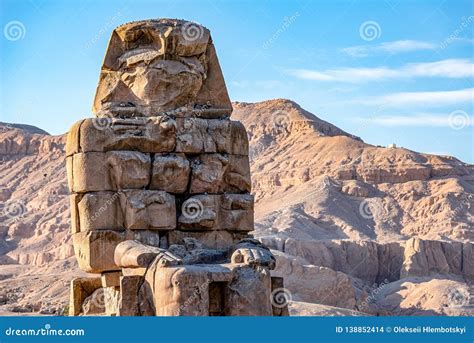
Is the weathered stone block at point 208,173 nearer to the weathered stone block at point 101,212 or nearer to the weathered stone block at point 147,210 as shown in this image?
the weathered stone block at point 147,210

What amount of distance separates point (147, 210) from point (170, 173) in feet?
1.90

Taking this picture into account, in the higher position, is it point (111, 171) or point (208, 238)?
point (111, 171)

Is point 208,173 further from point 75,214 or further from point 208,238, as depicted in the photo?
point 75,214

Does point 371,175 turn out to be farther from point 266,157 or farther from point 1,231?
point 1,231

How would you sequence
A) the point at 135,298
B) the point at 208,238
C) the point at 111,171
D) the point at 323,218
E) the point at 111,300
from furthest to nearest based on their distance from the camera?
the point at 323,218 < the point at 208,238 < the point at 111,171 < the point at 111,300 < the point at 135,298

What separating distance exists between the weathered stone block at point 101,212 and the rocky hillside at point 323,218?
71.6 feet

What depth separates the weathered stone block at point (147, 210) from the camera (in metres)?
13.3

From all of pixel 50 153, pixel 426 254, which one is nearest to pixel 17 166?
pixel 50 153

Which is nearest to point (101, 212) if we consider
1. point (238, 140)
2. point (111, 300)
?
point (111, 300)

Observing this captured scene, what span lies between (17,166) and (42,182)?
322 inches

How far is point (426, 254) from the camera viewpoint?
60.4m

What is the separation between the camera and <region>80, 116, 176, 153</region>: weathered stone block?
13.4m

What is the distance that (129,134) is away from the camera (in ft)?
44.2

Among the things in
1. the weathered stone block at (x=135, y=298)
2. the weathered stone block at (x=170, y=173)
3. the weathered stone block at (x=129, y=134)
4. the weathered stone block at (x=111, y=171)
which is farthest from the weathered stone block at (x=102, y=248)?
the weathered stone block at (x=135, y=298)
